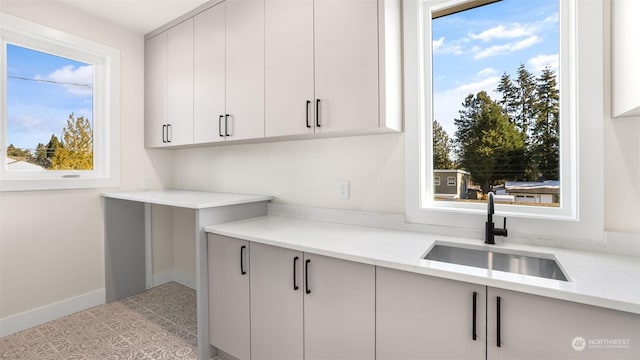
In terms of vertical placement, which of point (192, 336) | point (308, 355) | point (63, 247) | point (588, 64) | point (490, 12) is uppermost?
point (490, 12)

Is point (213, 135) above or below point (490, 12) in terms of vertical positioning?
below

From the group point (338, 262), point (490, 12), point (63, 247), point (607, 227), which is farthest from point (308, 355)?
point (63, 247)

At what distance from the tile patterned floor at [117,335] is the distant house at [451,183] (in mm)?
1844

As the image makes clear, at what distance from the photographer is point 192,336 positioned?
2070 millimetres

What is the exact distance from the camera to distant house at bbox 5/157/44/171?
7.06 feet

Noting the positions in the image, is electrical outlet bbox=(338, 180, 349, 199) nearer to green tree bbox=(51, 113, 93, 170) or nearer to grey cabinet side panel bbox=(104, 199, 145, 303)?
grey cabinet side panel bbox=(104, 199, 145, 303)

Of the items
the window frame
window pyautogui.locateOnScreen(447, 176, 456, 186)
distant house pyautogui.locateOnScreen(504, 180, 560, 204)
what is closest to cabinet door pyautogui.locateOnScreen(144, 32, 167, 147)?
the window frame

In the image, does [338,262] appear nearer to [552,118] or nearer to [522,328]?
[522,328]

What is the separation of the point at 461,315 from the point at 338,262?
0.52 meters

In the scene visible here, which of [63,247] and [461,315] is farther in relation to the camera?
[63,247]

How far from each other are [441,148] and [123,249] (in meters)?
2.80

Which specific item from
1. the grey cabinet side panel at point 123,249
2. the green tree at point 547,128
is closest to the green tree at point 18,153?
the grey cabinet side panel at point 123,249

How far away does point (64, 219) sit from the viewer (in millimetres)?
2352

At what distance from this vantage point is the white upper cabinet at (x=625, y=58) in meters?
1.05
